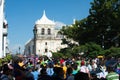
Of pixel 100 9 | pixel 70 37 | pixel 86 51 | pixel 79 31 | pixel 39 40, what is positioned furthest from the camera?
pixel 39 40

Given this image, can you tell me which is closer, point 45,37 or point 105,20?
point 105,20

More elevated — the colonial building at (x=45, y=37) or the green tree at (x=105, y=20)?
the colonial building at (x=45, y=37)

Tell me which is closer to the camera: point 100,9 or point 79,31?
point 100,9

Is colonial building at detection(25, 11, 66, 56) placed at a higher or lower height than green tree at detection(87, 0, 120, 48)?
higher

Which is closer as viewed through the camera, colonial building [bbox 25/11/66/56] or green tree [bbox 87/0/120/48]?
green tree [bbox 87/0/120/48]

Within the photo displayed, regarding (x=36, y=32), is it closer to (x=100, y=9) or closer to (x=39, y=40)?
(x=39, y=40)

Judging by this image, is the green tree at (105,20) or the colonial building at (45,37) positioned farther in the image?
the colonial building at (45,37)

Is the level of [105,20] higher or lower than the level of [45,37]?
lower

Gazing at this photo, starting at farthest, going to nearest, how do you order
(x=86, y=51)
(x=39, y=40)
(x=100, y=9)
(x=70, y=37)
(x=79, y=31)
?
(x=39, y=40) → (x=70, y=37) → (x=79, y=31) → (x=100, y=9) → (x=86, y=51)

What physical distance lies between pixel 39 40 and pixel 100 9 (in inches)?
4078

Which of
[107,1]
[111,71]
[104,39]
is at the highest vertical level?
[107,1]

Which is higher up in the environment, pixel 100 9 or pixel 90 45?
pixel 100 9

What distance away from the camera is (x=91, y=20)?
2692 inches

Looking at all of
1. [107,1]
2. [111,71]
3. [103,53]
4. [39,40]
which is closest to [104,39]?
[107,1]
